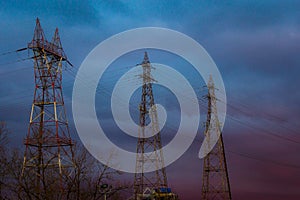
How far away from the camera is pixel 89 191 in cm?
2389

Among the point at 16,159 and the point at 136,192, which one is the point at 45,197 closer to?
the point at 16,159

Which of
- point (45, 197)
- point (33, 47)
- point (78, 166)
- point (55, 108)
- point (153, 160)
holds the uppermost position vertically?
point (33, 47)

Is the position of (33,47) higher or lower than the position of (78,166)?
higher

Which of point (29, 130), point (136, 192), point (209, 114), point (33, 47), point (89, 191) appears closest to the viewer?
point (89, 191)

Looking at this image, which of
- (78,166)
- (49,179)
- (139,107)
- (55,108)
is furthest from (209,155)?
(78,166)

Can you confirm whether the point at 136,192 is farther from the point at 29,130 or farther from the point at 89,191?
the point at 89,191

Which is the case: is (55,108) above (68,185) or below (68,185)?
above

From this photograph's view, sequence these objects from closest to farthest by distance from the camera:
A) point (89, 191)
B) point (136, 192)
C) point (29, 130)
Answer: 1. point (89, 191)
2. point (29, 130)
3. point (136, 192)

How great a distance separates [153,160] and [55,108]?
1414cm

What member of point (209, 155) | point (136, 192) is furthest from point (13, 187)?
point (209, 155)

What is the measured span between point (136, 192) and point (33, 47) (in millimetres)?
19606

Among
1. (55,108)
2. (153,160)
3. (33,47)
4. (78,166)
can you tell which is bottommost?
→ (78,166)

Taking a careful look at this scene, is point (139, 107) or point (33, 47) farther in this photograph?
point (139, 107)

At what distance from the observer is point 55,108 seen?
4000 centimetres
